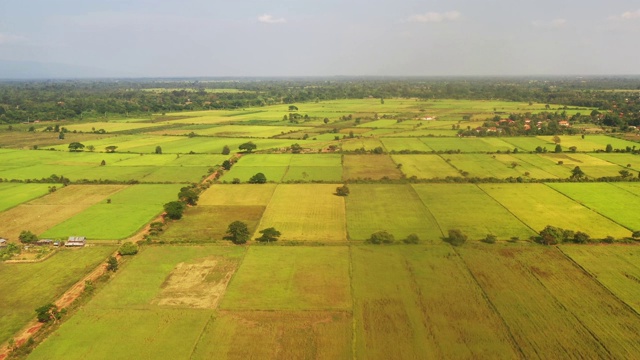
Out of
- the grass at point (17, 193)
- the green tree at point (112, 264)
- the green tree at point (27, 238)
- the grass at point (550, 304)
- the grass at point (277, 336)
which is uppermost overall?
the grass at point (17, 193)

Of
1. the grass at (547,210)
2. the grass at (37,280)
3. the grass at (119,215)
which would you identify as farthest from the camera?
the grass at (119,215)

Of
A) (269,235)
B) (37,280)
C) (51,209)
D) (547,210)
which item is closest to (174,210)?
(269,235)

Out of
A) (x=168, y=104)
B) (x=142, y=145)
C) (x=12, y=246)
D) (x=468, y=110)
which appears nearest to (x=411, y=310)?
(x=12, y=246)

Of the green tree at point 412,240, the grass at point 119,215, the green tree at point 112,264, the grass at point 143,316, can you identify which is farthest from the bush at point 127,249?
the green tree at point 412,240

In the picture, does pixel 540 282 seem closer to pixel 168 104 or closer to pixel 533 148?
pixel 533 148

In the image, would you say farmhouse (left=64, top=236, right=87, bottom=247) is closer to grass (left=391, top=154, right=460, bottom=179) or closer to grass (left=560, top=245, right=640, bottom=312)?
grass (left=391, top=154, right=460, bottom=179)

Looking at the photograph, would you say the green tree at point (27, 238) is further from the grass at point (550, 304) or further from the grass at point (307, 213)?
the grass at point (550, 304)
